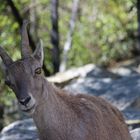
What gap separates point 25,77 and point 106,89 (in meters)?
6.26

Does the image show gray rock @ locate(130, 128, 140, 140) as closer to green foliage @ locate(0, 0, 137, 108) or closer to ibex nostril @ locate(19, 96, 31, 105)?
ibex nostril @ locate(19, 96, 31, 105)

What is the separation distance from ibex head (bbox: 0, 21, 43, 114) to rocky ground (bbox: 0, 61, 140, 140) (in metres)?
2.42

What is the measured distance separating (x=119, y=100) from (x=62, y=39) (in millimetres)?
10788

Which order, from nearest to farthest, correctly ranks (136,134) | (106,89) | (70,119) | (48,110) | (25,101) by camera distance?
(25,101) → (48,110) → (70,119) → (136,134) → (106,89)

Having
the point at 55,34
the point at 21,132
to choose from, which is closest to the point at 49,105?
the point at 21,132

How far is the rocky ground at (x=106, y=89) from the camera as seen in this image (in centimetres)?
991

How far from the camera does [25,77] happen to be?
6.90 meters

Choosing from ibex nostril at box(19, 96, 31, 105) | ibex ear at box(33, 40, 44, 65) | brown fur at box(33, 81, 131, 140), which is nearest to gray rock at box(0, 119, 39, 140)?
brown fur at box(33, 81, 131, 140)

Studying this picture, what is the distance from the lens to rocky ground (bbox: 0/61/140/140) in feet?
32.5

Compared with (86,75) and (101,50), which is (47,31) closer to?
(101,50)

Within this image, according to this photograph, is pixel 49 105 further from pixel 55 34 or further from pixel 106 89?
pixel 55 34

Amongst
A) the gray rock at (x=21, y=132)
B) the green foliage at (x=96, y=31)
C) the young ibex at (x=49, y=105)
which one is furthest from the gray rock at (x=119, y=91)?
the green foliage at (x=96, y=31)

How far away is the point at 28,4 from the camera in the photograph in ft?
64.9

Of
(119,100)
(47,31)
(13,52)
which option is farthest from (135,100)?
(47,31)
